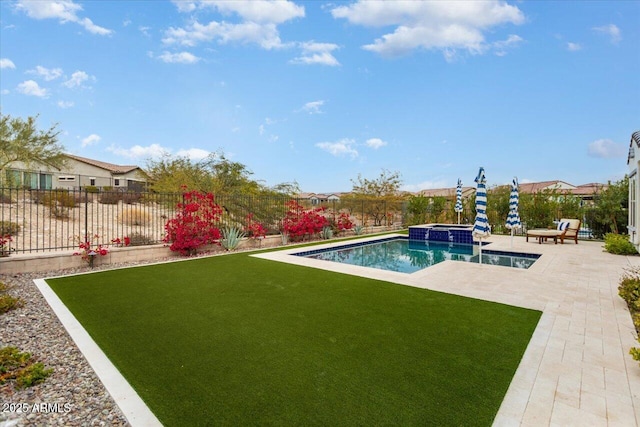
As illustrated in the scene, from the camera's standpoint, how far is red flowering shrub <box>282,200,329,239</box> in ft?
45.3

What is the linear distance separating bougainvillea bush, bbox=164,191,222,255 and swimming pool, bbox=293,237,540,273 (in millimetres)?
3293

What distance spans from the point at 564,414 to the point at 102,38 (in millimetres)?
16243

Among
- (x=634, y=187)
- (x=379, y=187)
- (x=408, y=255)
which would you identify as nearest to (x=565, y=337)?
(x=408, y=255)

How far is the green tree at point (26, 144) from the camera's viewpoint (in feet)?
58.7

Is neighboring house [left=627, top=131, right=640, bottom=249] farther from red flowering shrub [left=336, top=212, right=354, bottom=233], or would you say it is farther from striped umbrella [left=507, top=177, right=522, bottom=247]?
red flowering shrub [left=336, top=212, right=354, bottom=233]

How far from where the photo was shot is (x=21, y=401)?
109 inches

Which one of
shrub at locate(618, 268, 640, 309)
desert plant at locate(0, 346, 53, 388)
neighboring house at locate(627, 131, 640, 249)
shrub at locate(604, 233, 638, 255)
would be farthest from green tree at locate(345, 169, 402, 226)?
desert plant at locate(0, 346, 53, 388)

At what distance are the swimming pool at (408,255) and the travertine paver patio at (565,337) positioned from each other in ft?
4.84

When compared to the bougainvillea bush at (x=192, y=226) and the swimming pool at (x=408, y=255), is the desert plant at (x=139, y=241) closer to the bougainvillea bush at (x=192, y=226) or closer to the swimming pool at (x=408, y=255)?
the bougainvillea bush at (x=192, y=226)

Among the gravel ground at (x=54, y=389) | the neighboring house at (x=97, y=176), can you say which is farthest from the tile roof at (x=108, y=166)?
the gravel ground at (x=54, y=389)

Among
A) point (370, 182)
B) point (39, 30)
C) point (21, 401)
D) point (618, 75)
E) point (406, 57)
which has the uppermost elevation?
point (406, 57)

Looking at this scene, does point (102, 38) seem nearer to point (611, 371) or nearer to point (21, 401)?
point (21, 401)

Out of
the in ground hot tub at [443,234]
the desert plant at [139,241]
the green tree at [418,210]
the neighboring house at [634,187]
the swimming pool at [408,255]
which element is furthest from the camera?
the green tree at [418,210]

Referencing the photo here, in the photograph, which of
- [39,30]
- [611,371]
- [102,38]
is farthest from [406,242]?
[39,30]
